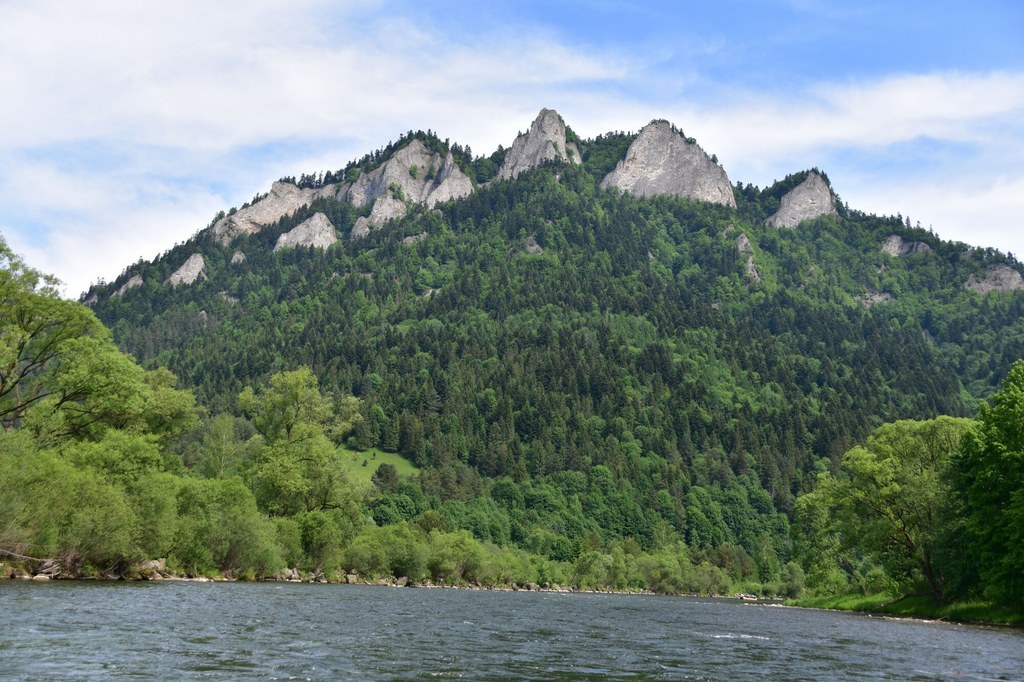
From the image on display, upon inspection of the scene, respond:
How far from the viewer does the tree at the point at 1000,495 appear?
5306 centimetres

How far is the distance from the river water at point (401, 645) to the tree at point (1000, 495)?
505cm

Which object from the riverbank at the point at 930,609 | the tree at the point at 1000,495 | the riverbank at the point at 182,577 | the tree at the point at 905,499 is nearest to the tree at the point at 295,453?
the riverbank at the point at 182,577

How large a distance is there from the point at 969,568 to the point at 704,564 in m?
130

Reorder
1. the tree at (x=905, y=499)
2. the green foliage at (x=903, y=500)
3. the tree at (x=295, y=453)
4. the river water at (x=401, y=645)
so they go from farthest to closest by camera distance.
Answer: the tree at (x=295, y=453) → the tree at (x=905, y=499) → the green foliage at (x=903, y=500) → the river water at (x=401, y=645)

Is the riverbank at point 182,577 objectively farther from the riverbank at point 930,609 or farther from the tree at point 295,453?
the riverbank at point 930,609

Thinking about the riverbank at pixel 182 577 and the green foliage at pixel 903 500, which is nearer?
the riverbank at pixel 182 577

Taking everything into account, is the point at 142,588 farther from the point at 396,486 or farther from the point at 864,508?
the point at 396,486

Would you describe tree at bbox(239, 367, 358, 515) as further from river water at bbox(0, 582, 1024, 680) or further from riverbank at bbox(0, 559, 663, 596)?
river water at bbox(0, 582, 1024, 680)

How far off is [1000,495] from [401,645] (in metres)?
43.7

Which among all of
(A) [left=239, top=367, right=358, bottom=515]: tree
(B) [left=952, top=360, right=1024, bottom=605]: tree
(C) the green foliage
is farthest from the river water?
(A) [left=239, top=367, right=358, bottom=515]: tree

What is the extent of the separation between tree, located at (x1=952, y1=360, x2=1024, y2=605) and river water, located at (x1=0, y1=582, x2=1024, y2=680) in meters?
5.05

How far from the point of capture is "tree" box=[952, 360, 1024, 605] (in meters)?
53.1

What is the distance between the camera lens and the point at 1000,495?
5716 centimetres

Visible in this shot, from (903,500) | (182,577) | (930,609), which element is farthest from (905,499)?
(182,577)
